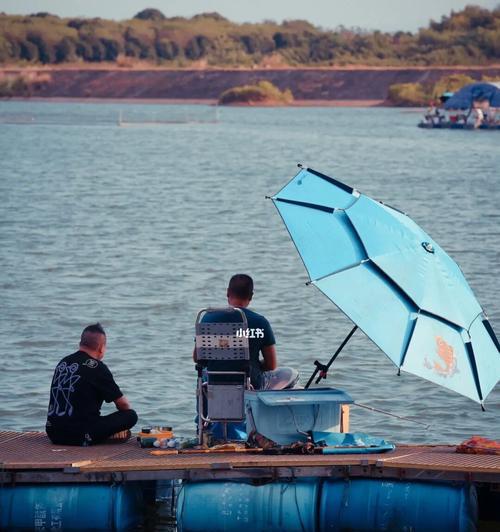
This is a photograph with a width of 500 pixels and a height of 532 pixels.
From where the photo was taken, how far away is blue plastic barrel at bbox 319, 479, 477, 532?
9.59 metres

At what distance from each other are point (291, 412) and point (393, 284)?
3.50 feet

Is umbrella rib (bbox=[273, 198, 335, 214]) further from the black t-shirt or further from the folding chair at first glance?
the black t-shirt

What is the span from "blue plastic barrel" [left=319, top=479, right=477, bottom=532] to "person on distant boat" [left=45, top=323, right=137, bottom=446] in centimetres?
163

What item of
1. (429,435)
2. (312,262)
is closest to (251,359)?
(312,262)

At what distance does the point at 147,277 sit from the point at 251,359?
46.8 ft

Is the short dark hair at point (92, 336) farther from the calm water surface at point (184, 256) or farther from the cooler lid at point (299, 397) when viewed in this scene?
the calm water surface at point (184, 256)

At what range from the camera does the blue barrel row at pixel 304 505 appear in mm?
9680

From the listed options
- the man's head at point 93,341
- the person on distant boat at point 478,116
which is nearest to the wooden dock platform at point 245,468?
the man's head at point 93,341

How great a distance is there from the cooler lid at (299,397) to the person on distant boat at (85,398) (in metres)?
0.96

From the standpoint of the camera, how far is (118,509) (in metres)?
9.80

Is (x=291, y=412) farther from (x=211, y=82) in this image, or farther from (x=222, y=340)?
(x=211, y=82)

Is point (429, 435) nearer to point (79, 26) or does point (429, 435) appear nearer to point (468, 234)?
point (468, 234)

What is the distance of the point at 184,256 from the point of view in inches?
1110

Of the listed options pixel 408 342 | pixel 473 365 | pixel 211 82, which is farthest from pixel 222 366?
pixel 211 82
